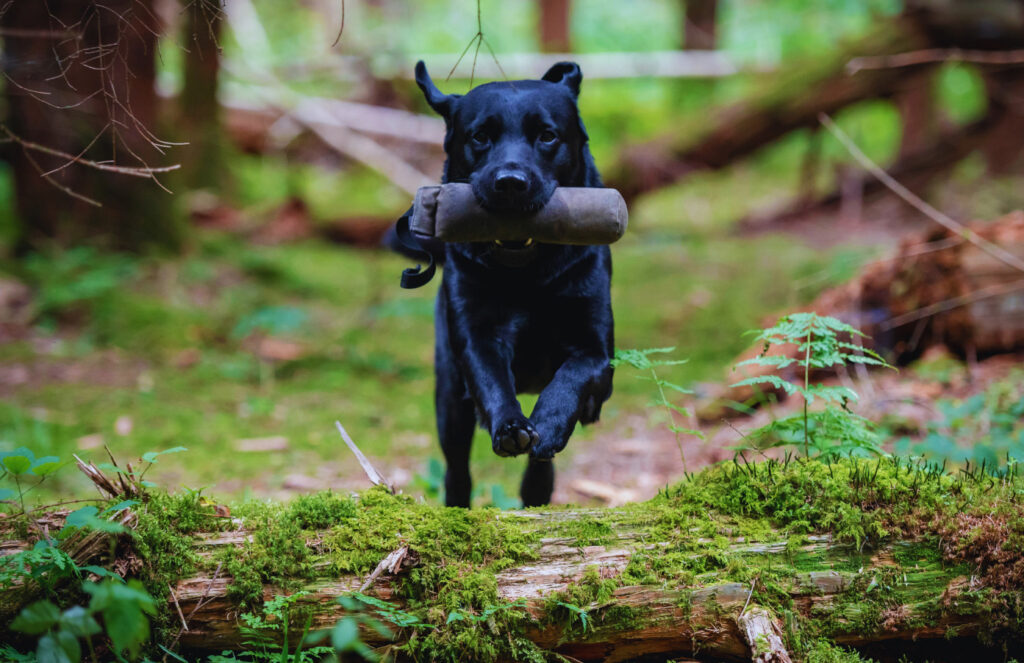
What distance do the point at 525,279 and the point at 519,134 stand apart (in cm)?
57

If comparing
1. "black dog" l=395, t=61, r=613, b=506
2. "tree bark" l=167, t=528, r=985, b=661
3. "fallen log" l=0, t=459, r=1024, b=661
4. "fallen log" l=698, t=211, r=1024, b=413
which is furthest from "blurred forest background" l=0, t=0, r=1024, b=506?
"tree bark" l=167, t=528, r=985, b=661

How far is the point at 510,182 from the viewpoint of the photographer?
2.76m

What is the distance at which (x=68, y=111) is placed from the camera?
6.65m

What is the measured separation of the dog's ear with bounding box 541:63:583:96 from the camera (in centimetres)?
335

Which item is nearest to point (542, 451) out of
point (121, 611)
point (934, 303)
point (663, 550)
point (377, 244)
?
point (663, 550)

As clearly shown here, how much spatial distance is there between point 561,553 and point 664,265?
703 cm

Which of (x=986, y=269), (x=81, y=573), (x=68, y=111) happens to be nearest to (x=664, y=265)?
(x=986, y=269)

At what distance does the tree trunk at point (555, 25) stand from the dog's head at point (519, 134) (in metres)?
11.2

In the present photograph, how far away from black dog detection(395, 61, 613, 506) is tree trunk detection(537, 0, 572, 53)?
1123 cm

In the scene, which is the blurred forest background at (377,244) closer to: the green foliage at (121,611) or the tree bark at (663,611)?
the tree bark at (663,611)

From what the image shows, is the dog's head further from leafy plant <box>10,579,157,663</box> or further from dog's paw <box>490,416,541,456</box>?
leafy plant <box>10,579,157,663</box>

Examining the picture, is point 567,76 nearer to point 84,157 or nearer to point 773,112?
point 84,157

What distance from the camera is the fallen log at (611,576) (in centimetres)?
218

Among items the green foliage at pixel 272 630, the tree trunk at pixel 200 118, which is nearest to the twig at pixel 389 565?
the green foliage at pixel 272 630
